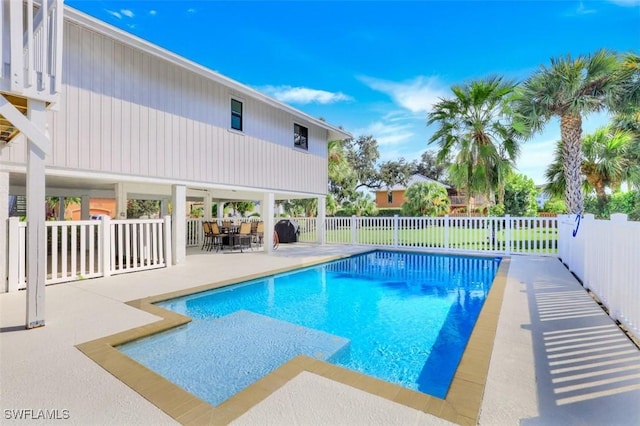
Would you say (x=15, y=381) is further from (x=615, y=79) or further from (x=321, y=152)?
(x=615, y=79)

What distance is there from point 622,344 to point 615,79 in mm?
10189

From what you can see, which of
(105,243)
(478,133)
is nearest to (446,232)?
(478,133)

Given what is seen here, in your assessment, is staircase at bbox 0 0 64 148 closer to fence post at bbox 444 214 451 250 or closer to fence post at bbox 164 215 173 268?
fence post at bbox 164 215 173 268

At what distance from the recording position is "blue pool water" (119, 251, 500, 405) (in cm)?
320

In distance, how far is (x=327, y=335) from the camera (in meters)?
4.15

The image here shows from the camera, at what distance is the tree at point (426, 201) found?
18.7 metres

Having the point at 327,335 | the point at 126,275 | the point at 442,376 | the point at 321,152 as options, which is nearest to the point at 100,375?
the point at 327,335

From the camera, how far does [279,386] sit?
8.46 ft

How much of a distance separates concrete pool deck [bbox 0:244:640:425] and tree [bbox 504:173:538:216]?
19.1 meters

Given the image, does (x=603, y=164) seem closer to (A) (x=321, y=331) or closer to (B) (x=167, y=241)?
(A) (x=321, y=331)

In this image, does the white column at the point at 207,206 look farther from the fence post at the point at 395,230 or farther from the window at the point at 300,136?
the fence post at the point at 395,230

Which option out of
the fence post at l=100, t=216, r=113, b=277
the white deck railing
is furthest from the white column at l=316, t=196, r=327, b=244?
the white deck railing
